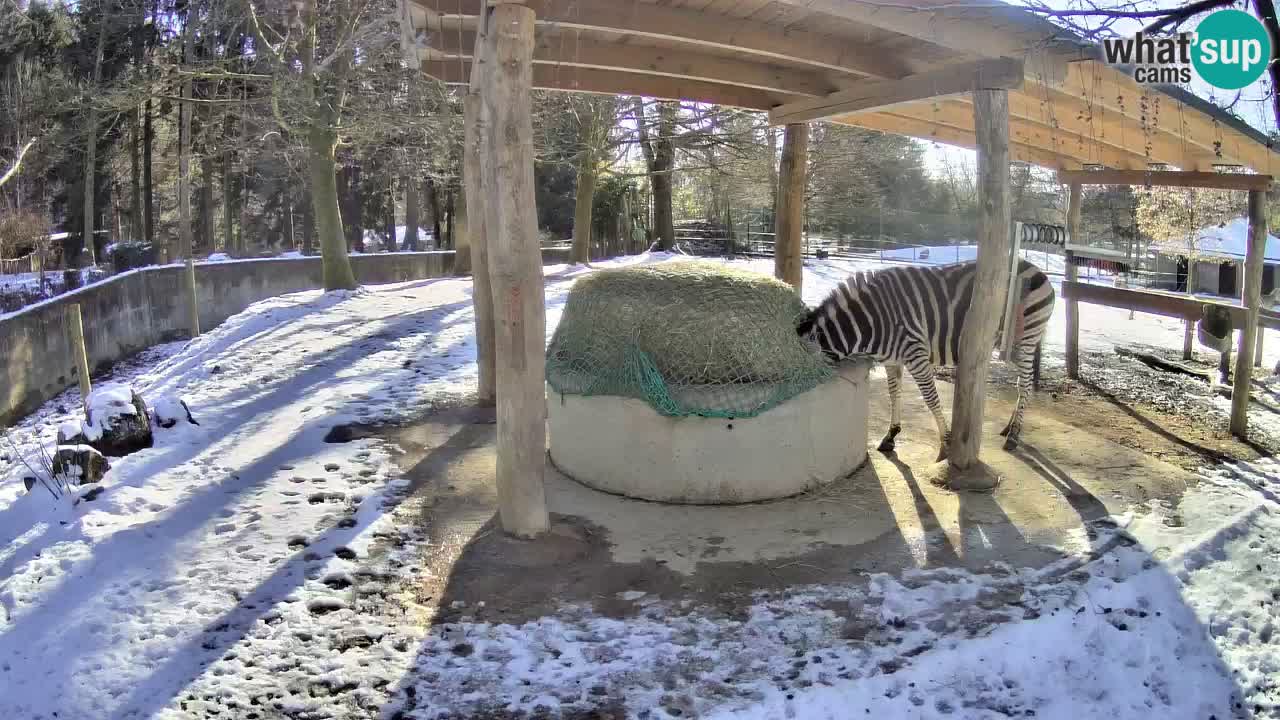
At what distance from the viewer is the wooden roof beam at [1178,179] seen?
7.74 m

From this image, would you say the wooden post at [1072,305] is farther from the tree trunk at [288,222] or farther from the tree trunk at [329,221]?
the tree trunk at [288,222]

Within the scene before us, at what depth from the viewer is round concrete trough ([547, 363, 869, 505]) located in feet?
18.2

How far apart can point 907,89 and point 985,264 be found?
1.65m

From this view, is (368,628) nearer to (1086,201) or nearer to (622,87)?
(622,87)

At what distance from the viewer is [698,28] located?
6.07m

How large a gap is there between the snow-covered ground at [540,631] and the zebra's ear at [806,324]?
221 centimetres

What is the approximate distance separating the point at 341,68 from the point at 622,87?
1059 cm

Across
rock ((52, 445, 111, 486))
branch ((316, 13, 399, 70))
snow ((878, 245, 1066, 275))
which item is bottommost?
rock ((52, 445, 111, 486))

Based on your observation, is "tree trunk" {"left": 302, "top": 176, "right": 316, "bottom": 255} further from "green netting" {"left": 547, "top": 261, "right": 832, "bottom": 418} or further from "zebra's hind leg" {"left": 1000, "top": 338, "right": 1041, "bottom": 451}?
"zebra's hind leg" {"left": 1000, "top": 338, "right": 1041, "bottom": 451}

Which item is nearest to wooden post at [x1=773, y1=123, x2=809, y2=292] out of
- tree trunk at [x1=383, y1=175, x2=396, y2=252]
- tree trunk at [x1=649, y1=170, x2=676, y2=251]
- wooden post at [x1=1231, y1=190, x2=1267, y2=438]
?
wooden post at [x1=1231, y1=190, x2=1267, y2=438]

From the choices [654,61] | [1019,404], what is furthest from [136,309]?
[1019,404]

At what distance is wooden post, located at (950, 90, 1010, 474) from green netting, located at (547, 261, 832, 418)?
98 centimetres

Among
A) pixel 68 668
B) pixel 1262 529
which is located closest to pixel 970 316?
pixel 1262 529

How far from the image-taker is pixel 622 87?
787cm
